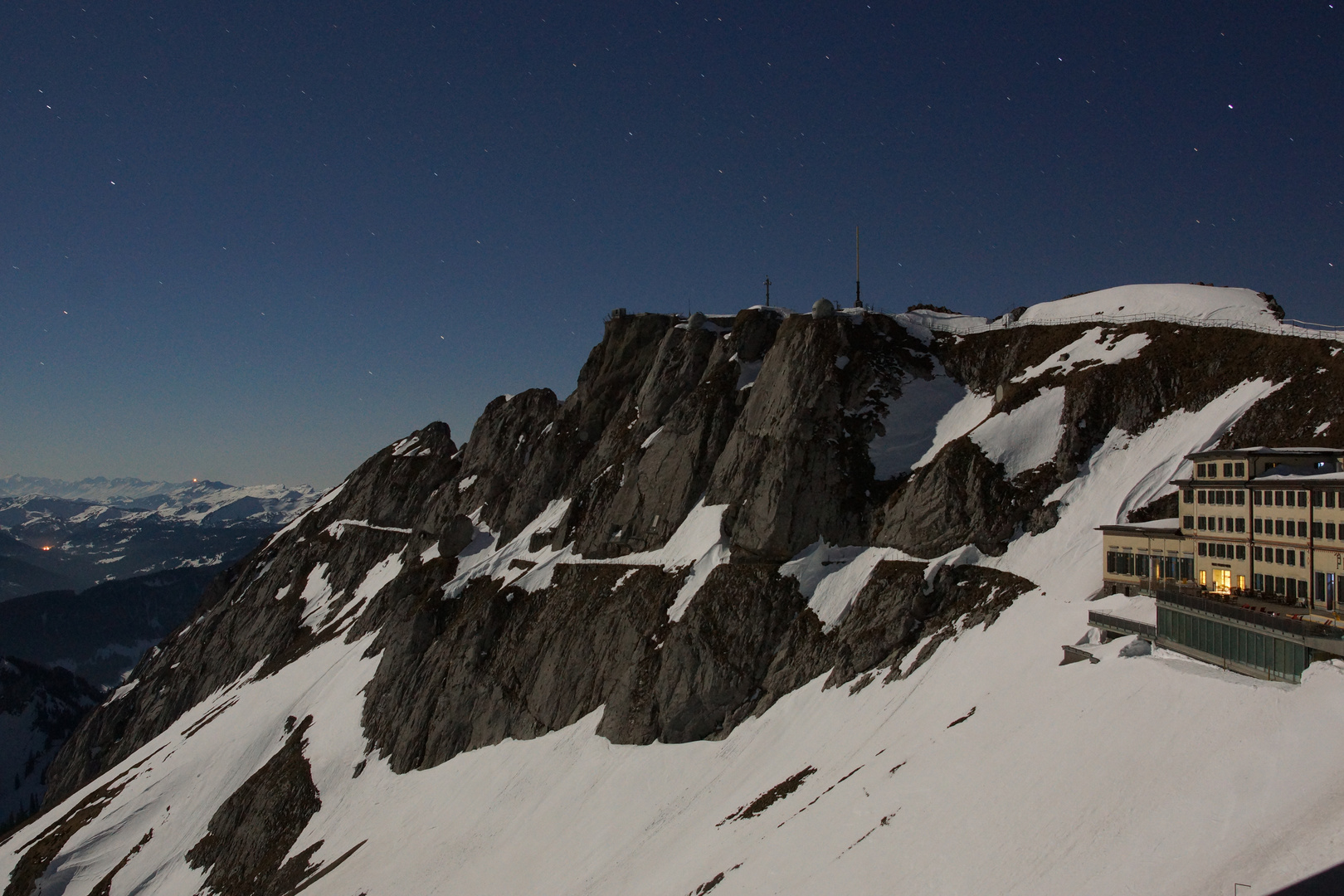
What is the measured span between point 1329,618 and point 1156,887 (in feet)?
63.4

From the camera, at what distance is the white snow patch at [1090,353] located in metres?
61.8

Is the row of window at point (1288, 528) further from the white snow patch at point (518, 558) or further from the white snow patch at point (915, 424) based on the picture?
the white snow patch at point (518, 558)

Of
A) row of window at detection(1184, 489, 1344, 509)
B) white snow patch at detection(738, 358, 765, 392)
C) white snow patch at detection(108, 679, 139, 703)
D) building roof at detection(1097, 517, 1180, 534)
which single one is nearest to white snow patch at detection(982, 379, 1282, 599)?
building roof at detection(1097, 517, 1180, 534)

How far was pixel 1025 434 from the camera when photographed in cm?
5928

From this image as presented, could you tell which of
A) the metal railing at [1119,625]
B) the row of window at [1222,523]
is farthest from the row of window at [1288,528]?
the metal railing at [1119,625]

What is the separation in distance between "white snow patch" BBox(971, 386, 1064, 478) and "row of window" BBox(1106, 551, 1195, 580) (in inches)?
533

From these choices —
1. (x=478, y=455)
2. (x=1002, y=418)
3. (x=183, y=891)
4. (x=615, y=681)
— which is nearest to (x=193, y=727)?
(x=183, y=891)

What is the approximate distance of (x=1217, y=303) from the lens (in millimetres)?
63594

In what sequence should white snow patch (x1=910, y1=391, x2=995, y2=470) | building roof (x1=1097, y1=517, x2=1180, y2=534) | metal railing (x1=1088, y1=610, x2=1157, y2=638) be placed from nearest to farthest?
1. metal railing (x1=1088, y1=610, x2=1157, y2=638)
2. building roof (x1=1097, y1=517, x2=1180, y2=534)
3. white snow patch (x1=910, y1=391, x2=995, y2=470)

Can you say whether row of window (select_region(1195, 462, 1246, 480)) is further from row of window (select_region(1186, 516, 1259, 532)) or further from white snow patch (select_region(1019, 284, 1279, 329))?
white snow patch (select_region(1019, 284, 1279, 329))

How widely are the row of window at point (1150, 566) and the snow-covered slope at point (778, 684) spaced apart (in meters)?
2.40

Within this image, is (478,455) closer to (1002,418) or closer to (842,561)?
(842,561)

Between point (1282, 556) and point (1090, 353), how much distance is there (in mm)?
32776

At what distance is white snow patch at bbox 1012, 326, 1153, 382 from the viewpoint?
61.8 metres
